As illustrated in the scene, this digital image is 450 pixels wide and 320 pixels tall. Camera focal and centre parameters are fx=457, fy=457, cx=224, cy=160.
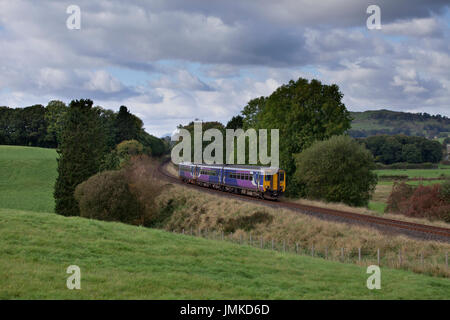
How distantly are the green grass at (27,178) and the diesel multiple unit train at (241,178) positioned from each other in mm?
19391

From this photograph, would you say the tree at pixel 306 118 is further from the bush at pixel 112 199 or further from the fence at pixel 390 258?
the fence at pixel 390 258

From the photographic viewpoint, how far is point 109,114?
11038 cm

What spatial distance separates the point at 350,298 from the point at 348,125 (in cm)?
4207

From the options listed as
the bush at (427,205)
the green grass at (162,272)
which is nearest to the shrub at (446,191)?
the bush at (427,205)

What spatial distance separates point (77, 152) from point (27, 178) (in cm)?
2772

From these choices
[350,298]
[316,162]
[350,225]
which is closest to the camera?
[350,298]

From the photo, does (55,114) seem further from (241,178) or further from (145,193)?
(241,178)

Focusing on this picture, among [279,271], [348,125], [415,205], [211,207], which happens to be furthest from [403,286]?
[348,125]

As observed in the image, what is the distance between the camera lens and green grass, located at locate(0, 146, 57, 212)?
6062 cm

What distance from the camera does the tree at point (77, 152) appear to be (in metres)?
55.3

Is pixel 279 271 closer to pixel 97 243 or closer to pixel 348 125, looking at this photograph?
pixel 97 243

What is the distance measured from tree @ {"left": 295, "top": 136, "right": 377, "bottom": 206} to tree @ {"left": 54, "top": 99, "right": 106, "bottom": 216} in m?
27.4

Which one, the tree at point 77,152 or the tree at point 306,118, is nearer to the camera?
the tree at point 306,118

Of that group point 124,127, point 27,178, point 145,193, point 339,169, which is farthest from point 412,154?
point 145,193
